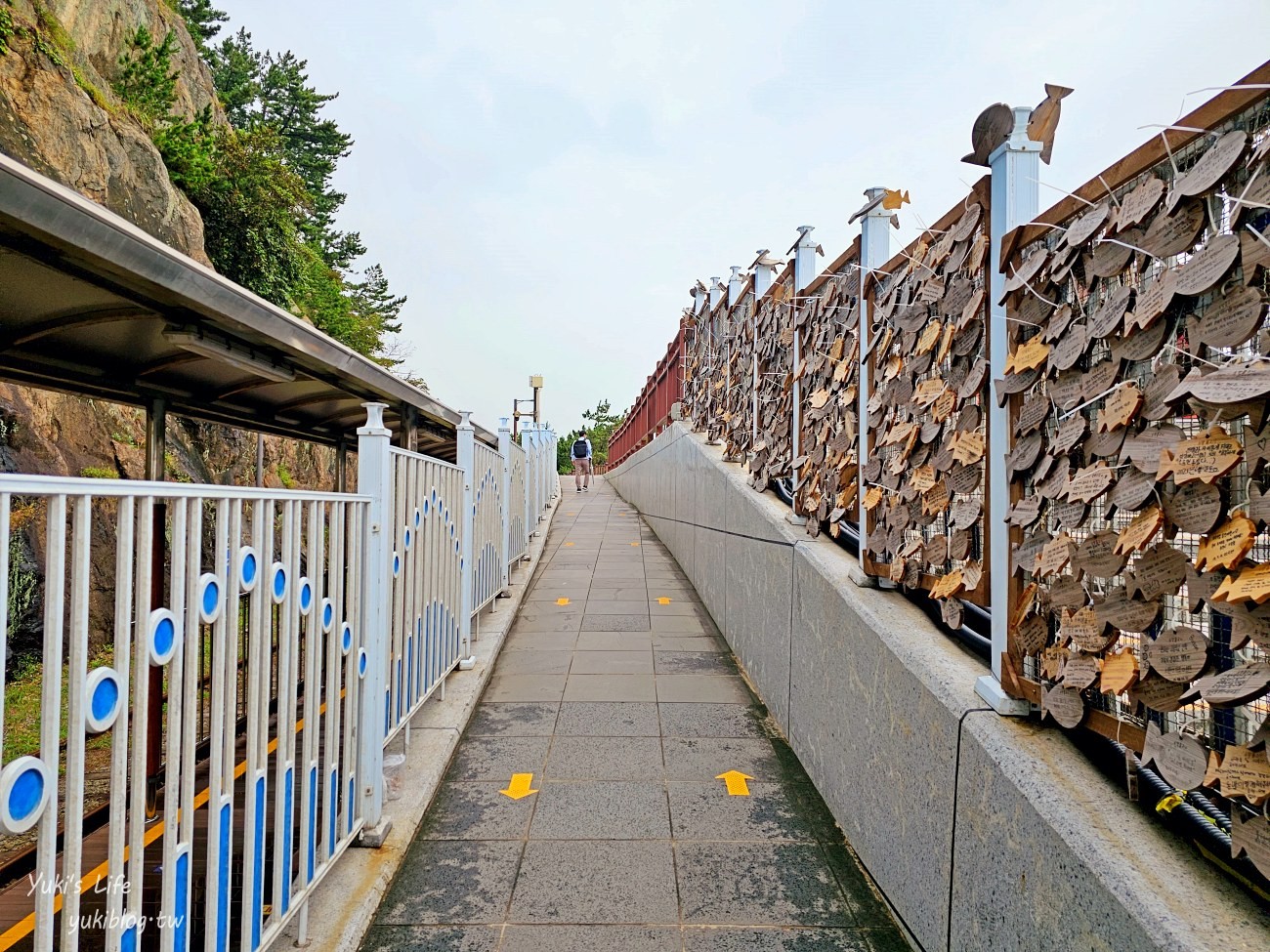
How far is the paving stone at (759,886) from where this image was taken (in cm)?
253

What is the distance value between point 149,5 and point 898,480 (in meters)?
20.3

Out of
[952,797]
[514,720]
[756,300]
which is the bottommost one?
[514,720]

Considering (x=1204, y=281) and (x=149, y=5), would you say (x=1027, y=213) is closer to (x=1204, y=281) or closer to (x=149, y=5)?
(x=1204, y=281)

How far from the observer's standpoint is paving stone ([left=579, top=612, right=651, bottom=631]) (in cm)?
614

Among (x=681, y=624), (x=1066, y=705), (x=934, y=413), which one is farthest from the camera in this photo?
(x=681, y=624)

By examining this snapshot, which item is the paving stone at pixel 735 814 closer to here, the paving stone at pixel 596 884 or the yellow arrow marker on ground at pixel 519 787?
the paving stone at pixel 596 884

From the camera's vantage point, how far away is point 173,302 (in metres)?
2.17

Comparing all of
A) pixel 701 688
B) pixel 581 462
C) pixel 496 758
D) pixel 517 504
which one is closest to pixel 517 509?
pixel 517 504

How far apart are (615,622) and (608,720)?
210 cm

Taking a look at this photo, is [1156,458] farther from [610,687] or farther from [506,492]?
[506,492]

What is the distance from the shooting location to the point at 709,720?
14.0 feet

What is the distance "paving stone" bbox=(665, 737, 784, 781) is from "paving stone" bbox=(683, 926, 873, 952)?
1.09 metres

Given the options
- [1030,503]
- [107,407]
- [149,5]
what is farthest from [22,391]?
[149,5]

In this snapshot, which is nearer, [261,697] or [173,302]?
[261,697]
